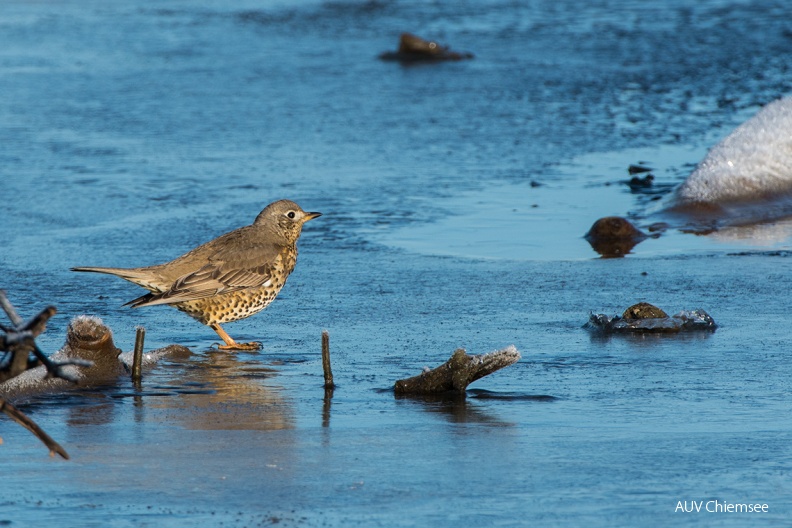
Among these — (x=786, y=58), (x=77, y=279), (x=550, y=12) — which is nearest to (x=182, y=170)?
(x=77, y=279)

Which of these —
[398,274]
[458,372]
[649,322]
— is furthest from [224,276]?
[649,322]

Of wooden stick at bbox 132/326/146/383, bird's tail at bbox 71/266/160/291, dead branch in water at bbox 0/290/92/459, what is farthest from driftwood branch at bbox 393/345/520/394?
dead branch in water at bbox 0/290/92/459

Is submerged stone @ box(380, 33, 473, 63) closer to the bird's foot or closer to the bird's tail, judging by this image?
the bird's tail

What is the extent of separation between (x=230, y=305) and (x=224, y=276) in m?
0.16

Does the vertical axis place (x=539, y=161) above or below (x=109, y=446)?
above

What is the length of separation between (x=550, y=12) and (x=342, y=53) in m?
4.75

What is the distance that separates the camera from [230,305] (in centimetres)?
695

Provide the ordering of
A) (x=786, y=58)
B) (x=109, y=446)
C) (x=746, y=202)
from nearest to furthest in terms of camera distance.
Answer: (x=109, y=446), (x=746, y=202), (x=786, y=58)

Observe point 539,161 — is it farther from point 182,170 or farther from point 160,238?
point 160,238

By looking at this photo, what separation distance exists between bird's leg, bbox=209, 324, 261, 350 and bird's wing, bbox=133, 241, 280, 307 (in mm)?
204

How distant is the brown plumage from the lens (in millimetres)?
6879

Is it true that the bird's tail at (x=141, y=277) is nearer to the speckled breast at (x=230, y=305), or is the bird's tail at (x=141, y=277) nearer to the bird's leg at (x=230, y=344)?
the speckled breast at (x=230, y=305)

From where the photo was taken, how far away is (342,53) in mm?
17078

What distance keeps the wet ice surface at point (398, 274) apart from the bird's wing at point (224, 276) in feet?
0.83
